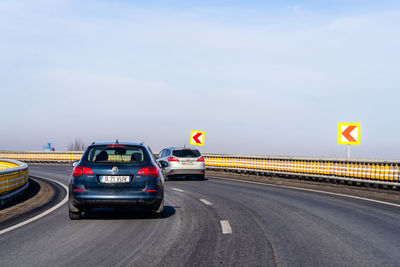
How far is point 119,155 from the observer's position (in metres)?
10.6

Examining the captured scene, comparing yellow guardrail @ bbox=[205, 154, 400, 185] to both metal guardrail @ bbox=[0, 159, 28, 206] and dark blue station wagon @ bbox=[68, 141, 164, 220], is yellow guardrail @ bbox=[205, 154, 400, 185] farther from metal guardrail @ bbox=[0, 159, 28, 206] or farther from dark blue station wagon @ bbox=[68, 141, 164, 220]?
metal guardrail @ bbox=[0, 159, 28, 206]

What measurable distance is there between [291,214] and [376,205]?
3526mm

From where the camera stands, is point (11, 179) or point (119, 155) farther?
point (11, 179)

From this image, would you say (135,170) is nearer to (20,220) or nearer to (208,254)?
(20,220)

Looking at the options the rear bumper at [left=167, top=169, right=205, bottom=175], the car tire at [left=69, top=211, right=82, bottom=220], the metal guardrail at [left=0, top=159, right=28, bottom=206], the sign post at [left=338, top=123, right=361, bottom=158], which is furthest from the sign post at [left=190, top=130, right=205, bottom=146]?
the car tire at [left=69, top=211, right=82, bottom=220]

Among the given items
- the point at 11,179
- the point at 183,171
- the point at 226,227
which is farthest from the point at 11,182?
the point at 183,171

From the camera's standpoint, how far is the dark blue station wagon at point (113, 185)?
964 centimetres

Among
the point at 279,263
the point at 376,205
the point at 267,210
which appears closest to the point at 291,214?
the point at 267,210

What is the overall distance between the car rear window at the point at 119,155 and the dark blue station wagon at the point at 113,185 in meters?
0.02

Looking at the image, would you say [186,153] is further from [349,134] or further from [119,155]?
[119,155]

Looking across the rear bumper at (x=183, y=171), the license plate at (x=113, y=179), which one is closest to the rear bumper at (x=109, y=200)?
the license plate at (x=113, y=179)

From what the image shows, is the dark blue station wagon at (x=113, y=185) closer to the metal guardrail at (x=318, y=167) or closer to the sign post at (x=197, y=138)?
the metal guardrail at (x=318, y=167)

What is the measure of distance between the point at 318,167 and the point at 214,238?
58.6ft

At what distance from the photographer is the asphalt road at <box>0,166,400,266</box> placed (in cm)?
643
